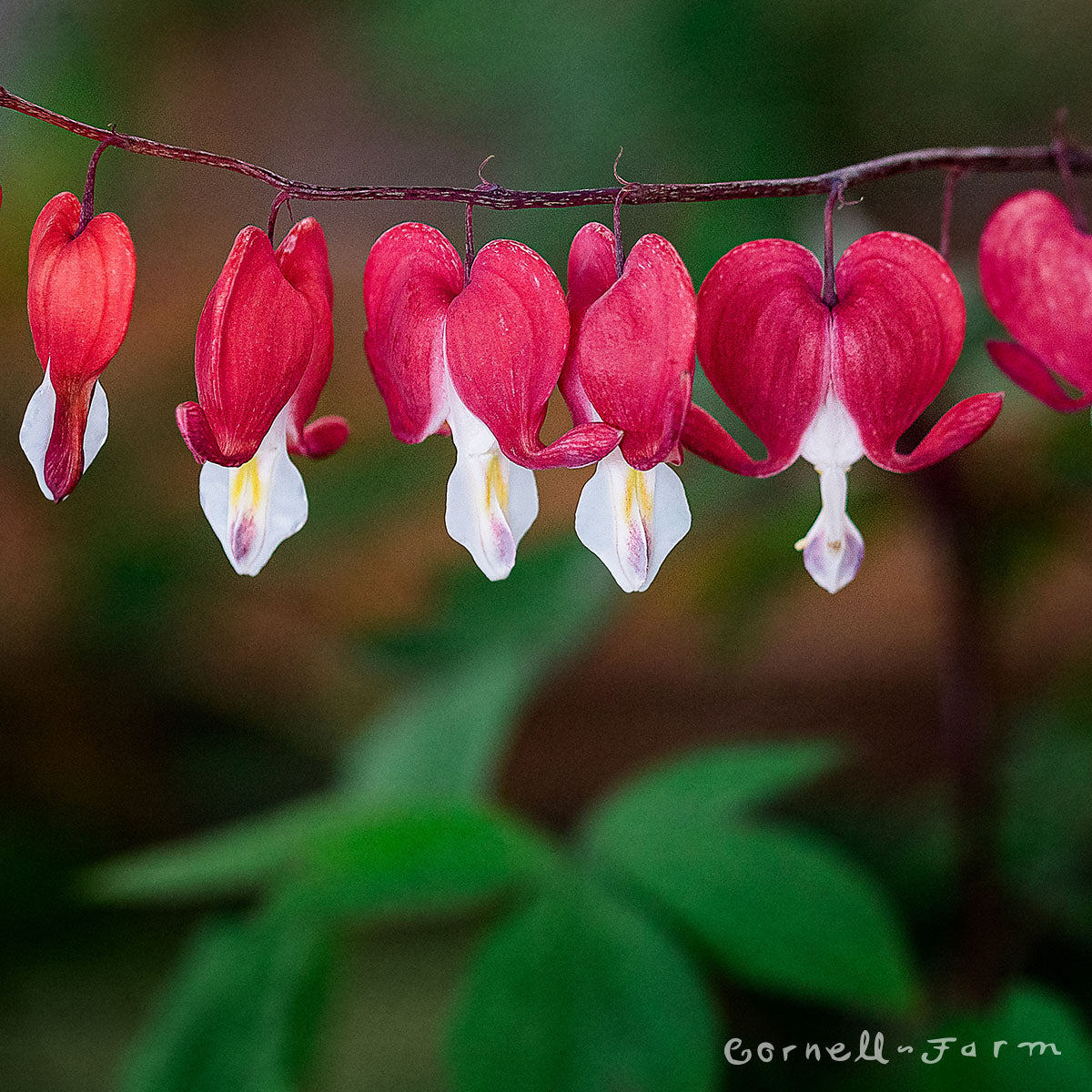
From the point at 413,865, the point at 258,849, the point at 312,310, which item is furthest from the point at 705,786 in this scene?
the point at 312,310

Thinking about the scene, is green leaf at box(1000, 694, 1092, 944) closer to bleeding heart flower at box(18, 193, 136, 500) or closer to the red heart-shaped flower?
the red heart-shaped flower

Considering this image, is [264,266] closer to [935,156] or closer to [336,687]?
[935,156]

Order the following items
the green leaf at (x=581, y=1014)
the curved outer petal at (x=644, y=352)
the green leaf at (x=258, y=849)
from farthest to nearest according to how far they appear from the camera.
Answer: the green leaf at (x=258, y=849)
the green leaf at (x=581, y=1014)
the curved outer petal at (x=644, y=352)

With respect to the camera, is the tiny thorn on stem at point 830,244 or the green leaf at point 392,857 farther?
the green leaf at point 392,857

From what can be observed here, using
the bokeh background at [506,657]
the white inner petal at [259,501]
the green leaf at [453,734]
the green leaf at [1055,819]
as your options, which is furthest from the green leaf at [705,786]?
the white inner petal at [259,501]

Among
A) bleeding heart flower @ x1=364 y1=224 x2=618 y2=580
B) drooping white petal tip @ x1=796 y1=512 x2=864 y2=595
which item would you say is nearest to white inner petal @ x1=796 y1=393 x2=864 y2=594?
drooping white petal tip @ x1=796 y1=512 x2=864 y2=595

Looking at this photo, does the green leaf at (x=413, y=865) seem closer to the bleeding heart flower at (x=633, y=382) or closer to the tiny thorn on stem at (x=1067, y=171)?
the bleeding heart flower at (x=633, y=382)

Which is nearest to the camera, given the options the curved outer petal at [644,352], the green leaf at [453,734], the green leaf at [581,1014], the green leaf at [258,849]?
the curved outer petal at [644,352]
